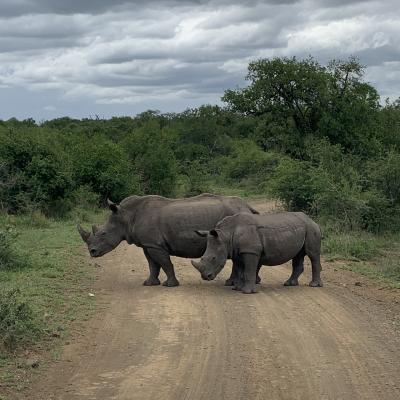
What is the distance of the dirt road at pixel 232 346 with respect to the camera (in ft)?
22.7

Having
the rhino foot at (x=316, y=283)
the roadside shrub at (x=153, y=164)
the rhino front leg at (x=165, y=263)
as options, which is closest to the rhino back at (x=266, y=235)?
the rhino foot at (x=316, y=283)

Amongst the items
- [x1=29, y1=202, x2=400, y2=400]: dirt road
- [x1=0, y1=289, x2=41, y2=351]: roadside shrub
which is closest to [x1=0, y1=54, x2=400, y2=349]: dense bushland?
[x1=0, y1=289, x2=41, y2=351]: roadside shrub

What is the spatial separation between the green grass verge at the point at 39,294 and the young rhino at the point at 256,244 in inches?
90.1

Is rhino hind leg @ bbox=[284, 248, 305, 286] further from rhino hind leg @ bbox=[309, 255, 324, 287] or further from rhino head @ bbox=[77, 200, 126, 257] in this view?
rhino head @ bbox=[77, 200, 126, 257]

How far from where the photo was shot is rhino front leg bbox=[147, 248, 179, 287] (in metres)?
12.7

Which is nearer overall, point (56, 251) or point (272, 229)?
point (272, 229)

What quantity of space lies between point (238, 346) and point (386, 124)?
101ft

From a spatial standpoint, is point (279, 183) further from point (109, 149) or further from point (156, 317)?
point (156, 317)

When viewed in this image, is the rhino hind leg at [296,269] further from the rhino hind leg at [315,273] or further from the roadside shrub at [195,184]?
the roadside shrub at [195,184]

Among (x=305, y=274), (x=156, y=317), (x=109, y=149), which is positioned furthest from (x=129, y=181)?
(x=156, y=317)

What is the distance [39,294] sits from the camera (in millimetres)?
11211

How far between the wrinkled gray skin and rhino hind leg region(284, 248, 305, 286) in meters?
1.09

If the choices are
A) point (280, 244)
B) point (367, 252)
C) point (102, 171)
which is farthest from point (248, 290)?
point (102, 171)

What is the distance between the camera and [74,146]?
94.4 feet
